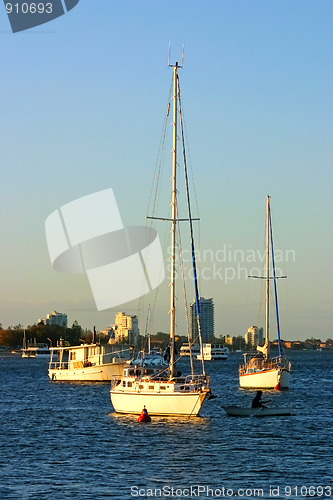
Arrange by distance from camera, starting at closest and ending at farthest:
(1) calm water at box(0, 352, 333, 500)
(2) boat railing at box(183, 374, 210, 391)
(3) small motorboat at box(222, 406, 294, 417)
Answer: (1) calm water at box(0, 352, 333, 500), (2) boat railing at box(183, 374, 210, 391), (3) small motorboat at box(222, 406, 294, 417)

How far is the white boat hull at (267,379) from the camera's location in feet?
290

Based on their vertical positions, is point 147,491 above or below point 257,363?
below

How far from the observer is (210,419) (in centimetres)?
6019

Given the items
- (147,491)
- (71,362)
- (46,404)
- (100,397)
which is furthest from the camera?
(71,362)

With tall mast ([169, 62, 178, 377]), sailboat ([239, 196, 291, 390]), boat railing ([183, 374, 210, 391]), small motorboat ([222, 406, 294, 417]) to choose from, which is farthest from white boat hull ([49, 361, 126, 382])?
boat railing ([183, 374, 210, 391])

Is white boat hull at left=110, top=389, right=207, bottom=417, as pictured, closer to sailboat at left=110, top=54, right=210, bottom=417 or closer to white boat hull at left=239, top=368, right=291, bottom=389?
sailboat at left=110, top=54, right=210, bottom=417

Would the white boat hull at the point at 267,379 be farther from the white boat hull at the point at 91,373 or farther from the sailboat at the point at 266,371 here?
the white boat hull at the point at 91,373

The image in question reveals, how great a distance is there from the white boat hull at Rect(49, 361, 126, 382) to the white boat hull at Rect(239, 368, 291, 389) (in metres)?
20.9

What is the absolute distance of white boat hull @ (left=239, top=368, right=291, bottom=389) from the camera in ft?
290

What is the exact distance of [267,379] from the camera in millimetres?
89125

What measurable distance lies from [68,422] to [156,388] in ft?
31.2

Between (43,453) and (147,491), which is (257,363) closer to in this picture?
(43,453)

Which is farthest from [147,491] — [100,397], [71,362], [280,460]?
[71,362]

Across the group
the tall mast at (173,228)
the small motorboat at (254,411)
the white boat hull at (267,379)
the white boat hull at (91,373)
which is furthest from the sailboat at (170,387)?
the white boat hull at (91,373)
